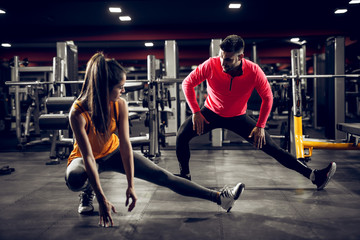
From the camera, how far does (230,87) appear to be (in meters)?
2.47

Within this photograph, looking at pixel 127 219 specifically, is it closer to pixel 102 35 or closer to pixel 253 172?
pixel 253 172

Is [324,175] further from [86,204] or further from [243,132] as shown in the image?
[86,204]

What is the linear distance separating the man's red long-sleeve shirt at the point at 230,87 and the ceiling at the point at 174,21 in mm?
4734

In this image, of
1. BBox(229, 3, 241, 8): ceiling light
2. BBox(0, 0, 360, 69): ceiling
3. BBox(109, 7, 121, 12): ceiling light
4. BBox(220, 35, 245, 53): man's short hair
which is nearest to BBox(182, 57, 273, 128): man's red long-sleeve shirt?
BBox(220, 35, 245, 53): man's short hair

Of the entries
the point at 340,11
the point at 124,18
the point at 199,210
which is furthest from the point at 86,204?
the point at 340,11

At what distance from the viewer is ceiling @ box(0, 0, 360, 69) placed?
7.10m

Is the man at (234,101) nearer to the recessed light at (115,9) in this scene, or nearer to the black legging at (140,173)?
the black legging at (140,173)

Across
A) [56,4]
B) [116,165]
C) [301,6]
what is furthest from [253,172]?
[56,4]

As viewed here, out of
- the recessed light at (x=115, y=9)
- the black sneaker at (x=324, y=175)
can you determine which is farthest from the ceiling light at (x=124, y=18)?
the black sneaker at (x=324, y=175)

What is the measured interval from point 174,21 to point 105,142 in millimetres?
7056

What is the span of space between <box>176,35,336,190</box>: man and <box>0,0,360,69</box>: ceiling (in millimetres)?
4751

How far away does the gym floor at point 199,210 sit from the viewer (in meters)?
1.85

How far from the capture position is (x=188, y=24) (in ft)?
28.3

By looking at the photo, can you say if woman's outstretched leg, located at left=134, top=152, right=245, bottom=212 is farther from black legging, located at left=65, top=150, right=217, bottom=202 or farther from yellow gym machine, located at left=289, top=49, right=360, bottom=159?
yellow gym machine, located at left=289, top=49, right=360, bottom=159
